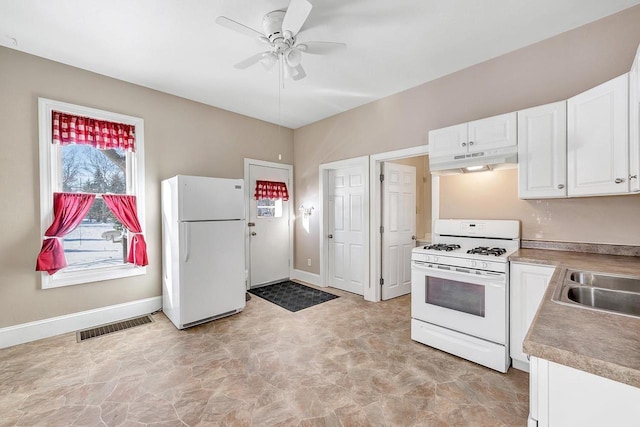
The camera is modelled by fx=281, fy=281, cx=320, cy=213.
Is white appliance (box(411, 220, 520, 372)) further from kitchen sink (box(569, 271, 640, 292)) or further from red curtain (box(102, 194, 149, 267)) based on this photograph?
red curtain (box(102, 194, 149, 267))

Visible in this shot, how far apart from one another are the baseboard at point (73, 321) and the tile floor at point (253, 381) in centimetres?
10

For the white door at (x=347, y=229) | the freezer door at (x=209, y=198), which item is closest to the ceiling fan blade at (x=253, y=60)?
the freezer door at (x=209, y=198)

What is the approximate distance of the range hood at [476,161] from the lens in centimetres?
249

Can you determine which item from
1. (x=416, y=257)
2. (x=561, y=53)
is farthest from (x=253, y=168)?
(x=561, y=53)

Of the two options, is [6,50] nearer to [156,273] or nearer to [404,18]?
[156,273]

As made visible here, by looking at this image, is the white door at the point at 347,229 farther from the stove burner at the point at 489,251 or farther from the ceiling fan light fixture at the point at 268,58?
the ceiling fan light fixture at the point at 268,58

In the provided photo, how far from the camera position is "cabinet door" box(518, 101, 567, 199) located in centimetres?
227

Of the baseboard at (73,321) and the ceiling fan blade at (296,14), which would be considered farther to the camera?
the baseboard at (73,321)

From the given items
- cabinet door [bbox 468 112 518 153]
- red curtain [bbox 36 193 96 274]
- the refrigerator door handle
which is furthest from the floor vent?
cabinet door [bbox 468 112 518 153]

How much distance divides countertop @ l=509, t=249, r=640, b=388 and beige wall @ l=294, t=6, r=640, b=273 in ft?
5.88

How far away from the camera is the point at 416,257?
2.82 meters

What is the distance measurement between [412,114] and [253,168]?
2.64 metres

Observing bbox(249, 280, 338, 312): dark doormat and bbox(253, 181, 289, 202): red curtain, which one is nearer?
bbox(249, 280, 338, 312): dark doormat

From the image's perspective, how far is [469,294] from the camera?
2.48 m
